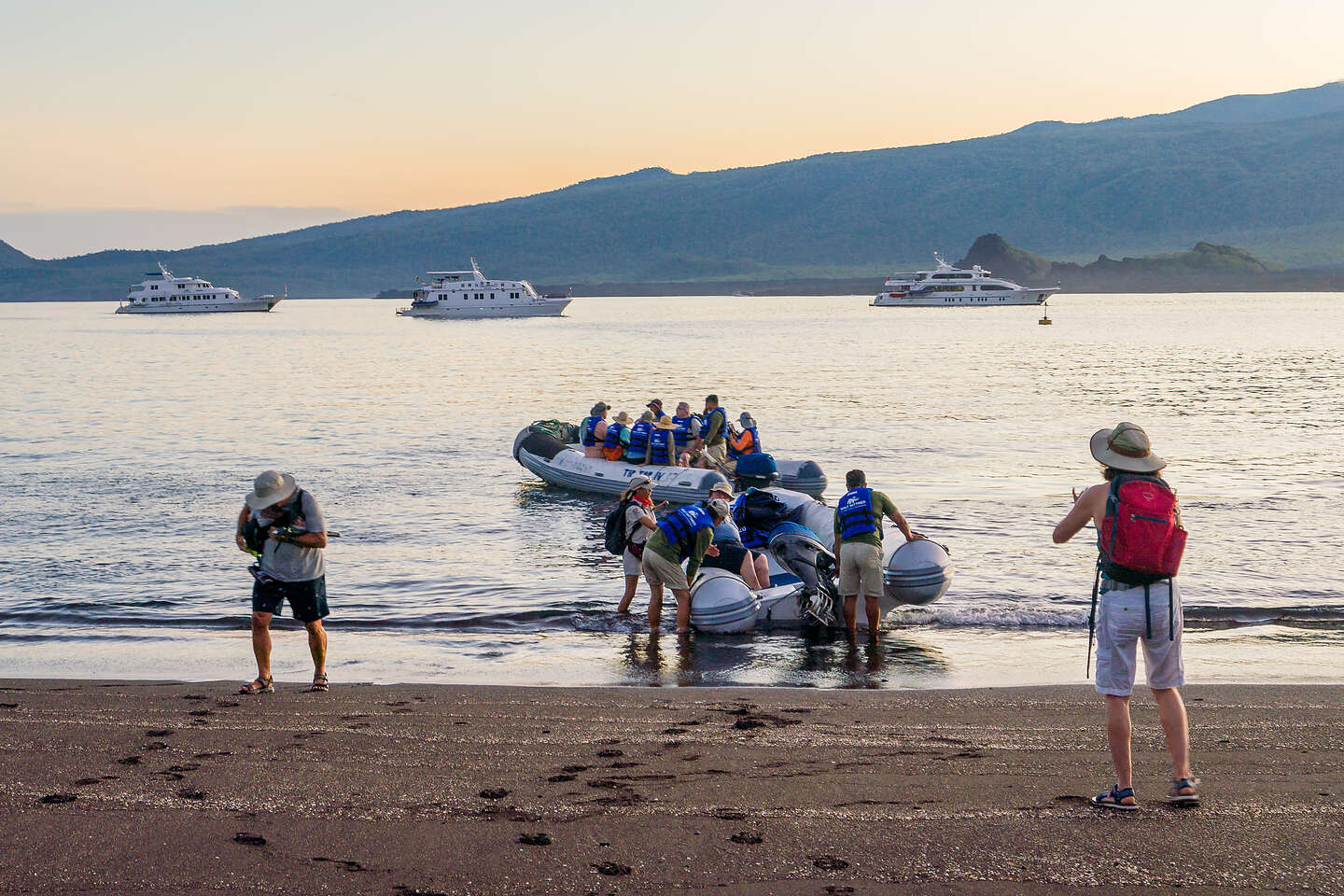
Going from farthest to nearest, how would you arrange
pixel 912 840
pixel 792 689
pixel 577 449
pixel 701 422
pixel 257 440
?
pixel 257 440 < pixel 577 449 < pixel 701 422 < pixel 792 689 < pixel 912 840

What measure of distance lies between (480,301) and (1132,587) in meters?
117

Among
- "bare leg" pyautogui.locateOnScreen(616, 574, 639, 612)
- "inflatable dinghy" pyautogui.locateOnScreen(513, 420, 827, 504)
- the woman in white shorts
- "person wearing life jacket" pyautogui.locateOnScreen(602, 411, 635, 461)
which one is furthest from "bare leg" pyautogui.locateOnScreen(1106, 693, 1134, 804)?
"person wearing life jacket" pyautogui.locateOnScreen(602, 411, 635, 461)

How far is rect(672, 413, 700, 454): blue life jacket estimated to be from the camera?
20.2m

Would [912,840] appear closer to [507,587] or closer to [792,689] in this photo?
[792,689]

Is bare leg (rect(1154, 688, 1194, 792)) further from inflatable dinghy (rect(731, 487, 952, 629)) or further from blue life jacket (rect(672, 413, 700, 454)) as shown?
blue life jacket (rect(672, 413, 700, 454))

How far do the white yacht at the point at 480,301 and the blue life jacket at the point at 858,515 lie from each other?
10915 centimetres

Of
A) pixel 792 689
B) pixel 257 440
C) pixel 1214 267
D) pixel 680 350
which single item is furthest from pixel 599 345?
pixel 1214 267

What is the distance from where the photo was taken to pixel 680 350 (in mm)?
76750

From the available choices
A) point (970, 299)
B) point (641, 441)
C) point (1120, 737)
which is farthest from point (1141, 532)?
point (970, 299)

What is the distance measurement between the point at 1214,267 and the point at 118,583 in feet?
657

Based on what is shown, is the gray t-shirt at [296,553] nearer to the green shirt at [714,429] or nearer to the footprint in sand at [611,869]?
the footprint in sand at [611,869]

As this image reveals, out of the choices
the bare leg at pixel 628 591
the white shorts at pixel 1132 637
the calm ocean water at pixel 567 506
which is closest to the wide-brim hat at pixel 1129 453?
the white shorts at pixel 1132 637

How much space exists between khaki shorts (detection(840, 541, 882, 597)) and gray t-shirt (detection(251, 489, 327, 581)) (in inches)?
186

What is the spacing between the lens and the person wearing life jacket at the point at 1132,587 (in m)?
5.98
